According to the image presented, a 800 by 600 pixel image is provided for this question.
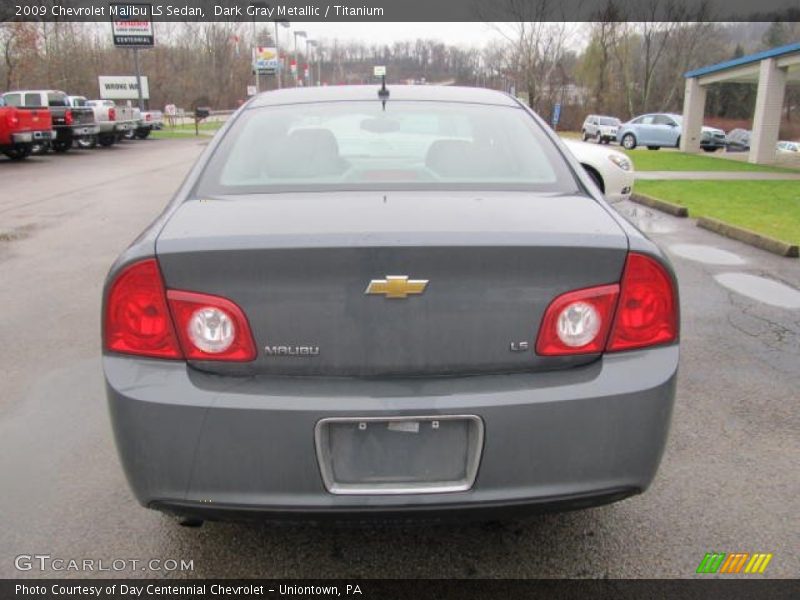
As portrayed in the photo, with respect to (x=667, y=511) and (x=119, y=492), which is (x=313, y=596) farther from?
(x=667, y=511)

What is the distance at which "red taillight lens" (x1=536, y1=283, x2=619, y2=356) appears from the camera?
1992 mm

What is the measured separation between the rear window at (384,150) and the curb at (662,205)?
7768 millimetres

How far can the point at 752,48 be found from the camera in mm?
66250

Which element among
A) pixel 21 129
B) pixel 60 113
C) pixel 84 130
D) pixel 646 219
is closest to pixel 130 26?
pixel 84 130

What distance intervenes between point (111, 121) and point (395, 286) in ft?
97.4

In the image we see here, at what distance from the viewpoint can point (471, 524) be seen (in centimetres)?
227

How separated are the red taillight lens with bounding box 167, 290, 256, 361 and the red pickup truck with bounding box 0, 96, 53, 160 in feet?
68.1

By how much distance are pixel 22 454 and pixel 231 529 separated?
1.27 metres

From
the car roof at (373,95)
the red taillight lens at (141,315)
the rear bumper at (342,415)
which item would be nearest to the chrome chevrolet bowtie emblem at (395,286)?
the rear bumper at (342,415)

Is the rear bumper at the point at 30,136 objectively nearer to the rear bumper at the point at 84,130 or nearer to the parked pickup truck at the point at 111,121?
the rear bumper at the point at 84,130

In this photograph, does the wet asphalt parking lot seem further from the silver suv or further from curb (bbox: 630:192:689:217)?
the silver suv

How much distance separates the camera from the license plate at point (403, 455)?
6.30ft

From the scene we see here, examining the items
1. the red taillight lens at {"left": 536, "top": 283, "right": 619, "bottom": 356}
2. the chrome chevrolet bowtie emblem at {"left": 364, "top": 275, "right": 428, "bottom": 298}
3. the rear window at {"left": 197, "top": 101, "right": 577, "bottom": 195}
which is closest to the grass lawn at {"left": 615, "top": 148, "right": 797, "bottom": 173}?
the rear window at {"left": 197, "top": 101, "right": 577, "bottom": 195}

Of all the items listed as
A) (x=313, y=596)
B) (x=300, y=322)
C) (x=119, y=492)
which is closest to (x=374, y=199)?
(x=300, y=322)
